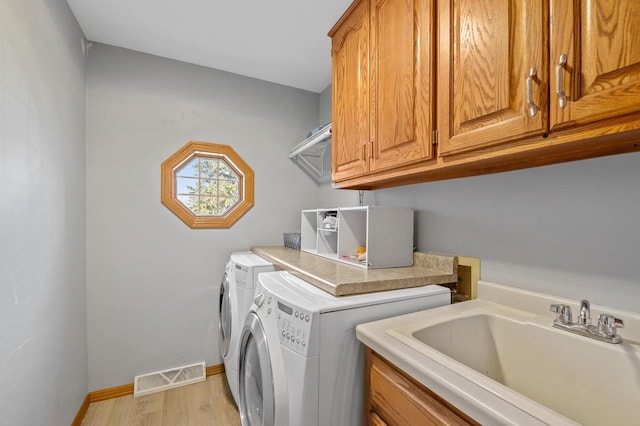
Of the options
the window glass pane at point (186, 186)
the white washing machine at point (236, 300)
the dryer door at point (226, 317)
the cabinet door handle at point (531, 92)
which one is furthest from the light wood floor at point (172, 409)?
the cabinet door handle at point (531, 92)

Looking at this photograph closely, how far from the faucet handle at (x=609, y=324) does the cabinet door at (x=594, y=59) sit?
23.0 inches

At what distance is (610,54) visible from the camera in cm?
61

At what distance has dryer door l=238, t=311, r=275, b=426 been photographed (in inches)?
39.9

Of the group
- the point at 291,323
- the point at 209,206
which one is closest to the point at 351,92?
the point at 291,323

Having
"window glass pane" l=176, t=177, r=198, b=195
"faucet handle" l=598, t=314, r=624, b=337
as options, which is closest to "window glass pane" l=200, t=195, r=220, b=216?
"window glass pane" l=176, t=177, r=198, b=195

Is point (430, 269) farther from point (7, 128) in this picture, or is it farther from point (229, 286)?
point (7, 128)

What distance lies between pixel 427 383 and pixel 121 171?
2.40 metres

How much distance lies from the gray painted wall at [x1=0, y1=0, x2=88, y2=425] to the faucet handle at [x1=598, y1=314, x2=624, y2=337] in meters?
2.02

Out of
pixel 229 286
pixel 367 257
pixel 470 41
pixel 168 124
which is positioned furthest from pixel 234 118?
pixel 470 41

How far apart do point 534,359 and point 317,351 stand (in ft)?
2.43

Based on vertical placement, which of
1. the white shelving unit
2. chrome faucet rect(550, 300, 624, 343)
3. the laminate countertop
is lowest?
chrome faucet rect(550, 300, 624, 343)

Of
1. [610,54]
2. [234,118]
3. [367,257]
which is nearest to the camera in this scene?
[610,54]

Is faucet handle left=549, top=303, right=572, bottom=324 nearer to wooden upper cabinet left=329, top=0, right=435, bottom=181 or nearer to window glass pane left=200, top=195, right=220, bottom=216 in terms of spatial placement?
wooden upper cabinet left=329, top=0, right=435, bottom=181

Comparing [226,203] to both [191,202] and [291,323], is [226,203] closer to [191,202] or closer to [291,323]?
[191,202]
